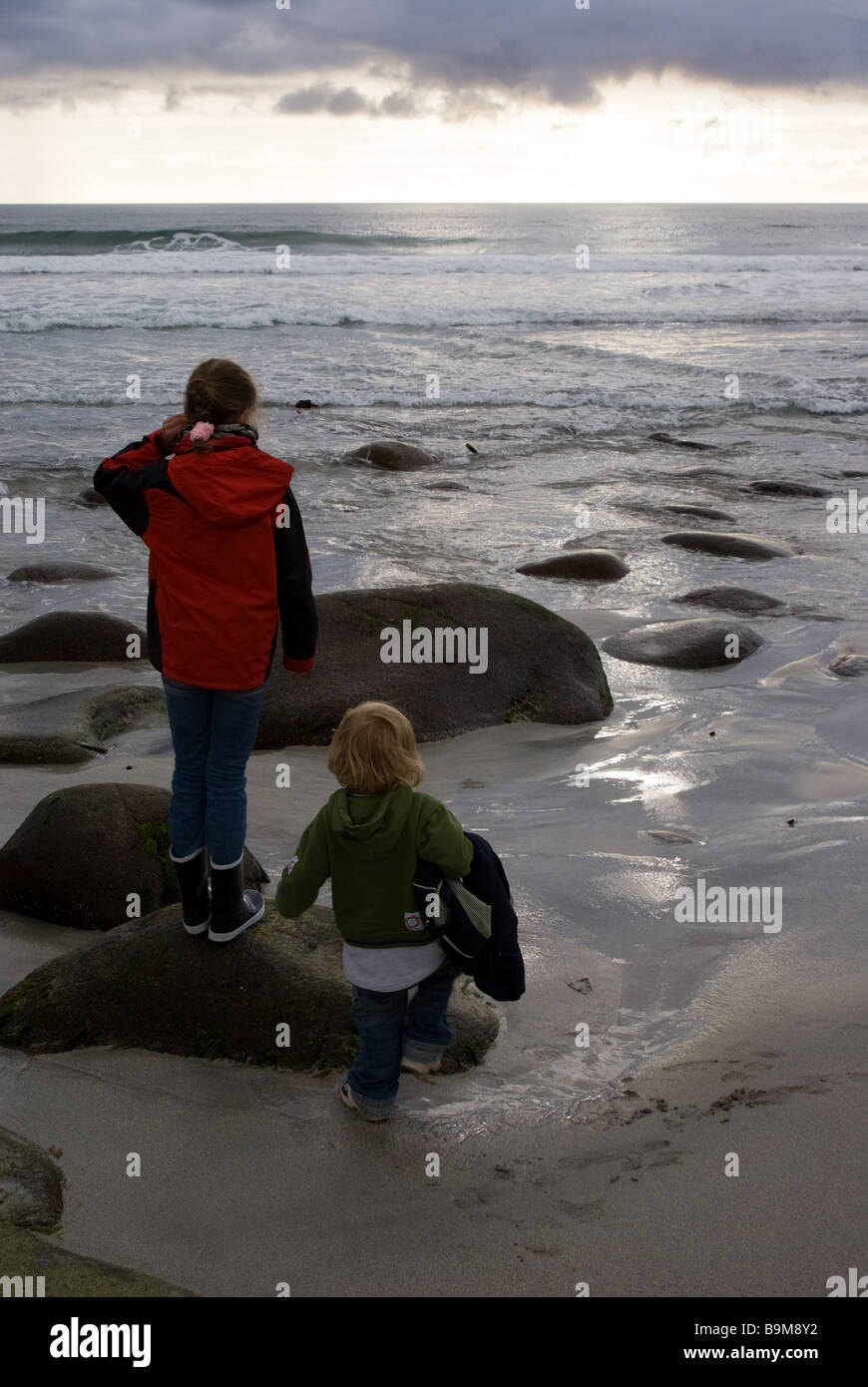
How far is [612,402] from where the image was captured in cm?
1891

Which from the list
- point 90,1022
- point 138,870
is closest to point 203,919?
point 90,1022

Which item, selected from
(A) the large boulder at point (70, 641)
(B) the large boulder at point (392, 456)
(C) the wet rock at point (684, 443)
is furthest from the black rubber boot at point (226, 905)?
(C) the wet rock at point (684, 443)

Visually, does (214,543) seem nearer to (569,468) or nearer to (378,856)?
(378,856)

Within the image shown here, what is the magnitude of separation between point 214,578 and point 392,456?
36.5ft

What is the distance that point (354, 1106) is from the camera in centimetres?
347

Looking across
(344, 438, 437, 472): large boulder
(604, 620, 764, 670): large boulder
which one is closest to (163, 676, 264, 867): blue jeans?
(604, 620, 764, 670): large boulder

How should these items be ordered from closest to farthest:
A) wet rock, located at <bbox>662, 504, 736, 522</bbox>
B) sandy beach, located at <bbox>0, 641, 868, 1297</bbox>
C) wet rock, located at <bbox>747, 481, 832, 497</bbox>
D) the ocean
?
sandy beach, located at <bbox>0, 641, 868, 1297</bbox> < the ocean < wet rock, located at <bbox>662, 504, 736, 522</bbox> < wet rock, located at <bbox>747, 481, 832, 497</bbox>

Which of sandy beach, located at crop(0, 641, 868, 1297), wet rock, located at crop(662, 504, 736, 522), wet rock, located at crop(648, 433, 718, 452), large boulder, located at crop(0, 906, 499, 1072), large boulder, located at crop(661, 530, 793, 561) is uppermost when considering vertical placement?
wet rock, located at crop(648, 433, 718, 452)

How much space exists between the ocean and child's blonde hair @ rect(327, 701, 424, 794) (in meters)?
1.17

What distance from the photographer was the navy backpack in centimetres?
332

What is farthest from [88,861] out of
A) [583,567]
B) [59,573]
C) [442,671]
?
[583,567]

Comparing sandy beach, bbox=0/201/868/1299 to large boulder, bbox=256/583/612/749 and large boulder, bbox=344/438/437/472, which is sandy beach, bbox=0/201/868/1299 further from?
large boulder, bbox=344/438/437/472

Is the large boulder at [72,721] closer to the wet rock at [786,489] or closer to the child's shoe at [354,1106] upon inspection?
the child's shoe at [354,1106]
